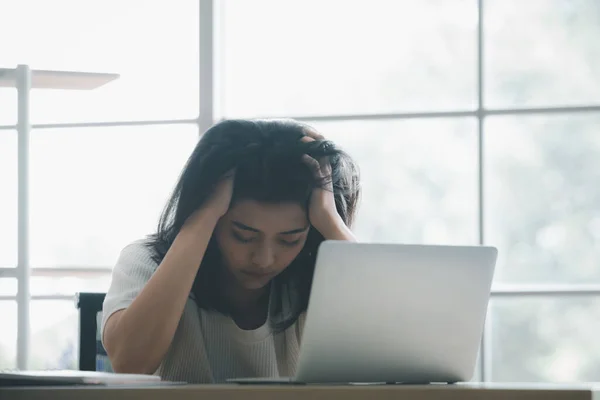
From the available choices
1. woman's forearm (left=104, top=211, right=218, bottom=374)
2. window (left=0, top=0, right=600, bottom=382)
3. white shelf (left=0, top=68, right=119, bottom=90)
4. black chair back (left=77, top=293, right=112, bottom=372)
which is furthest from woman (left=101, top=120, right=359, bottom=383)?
white shelf (left=0, top=68, right=119, bottom=90)

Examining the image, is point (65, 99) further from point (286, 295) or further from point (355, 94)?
point (286, 295)

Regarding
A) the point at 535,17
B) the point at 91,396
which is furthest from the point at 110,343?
the point at 535,17

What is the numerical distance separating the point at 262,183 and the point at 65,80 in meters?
1.80

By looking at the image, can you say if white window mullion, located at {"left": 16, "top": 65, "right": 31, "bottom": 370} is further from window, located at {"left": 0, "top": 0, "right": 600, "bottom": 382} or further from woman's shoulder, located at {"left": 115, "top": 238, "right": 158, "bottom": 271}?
woman's shoulder, located at {"left": 115, "top": 238, "right": 158, "bottom": 271}

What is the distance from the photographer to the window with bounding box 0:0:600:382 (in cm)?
325

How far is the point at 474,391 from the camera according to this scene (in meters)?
1.07

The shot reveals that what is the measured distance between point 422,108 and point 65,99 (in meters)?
1.37

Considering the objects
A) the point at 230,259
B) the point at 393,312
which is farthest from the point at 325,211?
the point at 393,312

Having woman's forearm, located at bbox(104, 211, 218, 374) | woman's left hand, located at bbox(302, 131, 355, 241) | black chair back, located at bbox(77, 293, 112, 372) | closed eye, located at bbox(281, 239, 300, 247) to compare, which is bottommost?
black chair back, located at bbox(77, 293, 112, 372)

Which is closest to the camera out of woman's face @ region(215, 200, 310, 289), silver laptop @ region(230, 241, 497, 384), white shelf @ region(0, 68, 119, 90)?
silver laptop @ region(230, 241, 497, 384)

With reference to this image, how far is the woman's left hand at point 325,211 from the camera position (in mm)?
1874

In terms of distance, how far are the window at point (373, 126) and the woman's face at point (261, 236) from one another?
4.85ft

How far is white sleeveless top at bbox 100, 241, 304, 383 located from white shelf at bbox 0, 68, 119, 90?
1604mm

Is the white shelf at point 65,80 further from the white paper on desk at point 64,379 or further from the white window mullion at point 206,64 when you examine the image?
the white paper on desk at point 64,379
